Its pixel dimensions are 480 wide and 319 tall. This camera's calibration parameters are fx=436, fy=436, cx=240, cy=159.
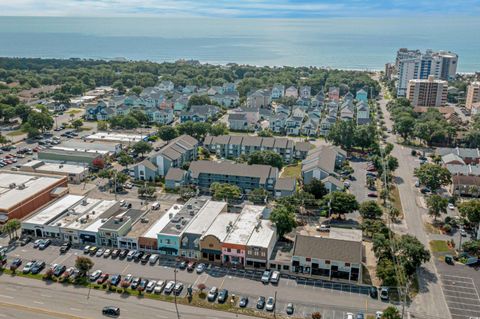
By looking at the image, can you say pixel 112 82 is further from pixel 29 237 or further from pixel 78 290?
pixel 78 290

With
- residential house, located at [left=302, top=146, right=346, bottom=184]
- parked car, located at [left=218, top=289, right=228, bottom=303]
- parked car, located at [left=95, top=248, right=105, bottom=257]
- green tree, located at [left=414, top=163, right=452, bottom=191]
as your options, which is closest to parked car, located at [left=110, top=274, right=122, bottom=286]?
parked car, located at [left=95, top=248, right=105, bottom=257]

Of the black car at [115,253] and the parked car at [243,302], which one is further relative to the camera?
the black car at [115,253]

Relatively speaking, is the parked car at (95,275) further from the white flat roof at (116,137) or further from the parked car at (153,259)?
the white flat roof at (116,137)

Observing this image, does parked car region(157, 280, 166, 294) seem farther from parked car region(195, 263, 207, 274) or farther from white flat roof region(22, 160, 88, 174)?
white flat roof region(22, 160, 88, 174)

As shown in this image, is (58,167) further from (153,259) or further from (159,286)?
(159,286)

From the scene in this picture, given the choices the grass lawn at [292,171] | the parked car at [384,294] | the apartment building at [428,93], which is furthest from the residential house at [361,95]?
the parked car at [384,294]

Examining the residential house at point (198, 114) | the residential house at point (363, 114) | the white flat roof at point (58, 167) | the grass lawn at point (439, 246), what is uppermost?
the residential house at point (363, 114)

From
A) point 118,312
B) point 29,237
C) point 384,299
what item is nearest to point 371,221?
point 384,299

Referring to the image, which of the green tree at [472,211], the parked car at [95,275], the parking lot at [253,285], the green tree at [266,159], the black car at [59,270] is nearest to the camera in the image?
the parking lot at [253,285]
